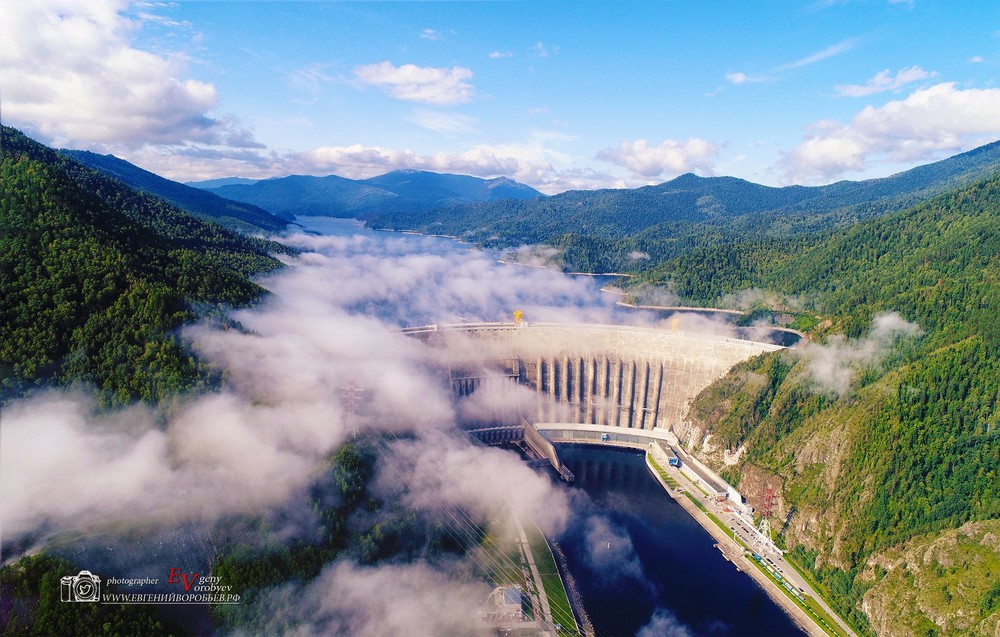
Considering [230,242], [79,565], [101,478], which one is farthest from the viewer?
[230,242]

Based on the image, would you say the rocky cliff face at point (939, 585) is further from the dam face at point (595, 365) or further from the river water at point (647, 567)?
the dam face at point (595, 365)

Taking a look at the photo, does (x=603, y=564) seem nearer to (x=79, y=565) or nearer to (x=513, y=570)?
(x=513, y=570)

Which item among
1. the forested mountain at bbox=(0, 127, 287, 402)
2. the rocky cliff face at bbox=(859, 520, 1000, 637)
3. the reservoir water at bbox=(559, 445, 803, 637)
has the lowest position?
the reservoir water at bbox=(559, 445, 803, 637)

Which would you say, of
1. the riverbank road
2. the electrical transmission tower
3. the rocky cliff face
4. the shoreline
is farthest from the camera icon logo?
the rocky cliff face

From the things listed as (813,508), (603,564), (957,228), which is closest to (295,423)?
(603,564)

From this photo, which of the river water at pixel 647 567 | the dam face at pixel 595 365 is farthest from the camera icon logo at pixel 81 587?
the dam face at pixel 595 365

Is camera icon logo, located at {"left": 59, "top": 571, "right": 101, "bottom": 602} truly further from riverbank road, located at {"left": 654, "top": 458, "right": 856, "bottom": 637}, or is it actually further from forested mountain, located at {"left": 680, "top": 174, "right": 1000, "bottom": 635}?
forested mountain, located at {"left": 680, "top": 174, "right": 1000, "bottom": 635}
